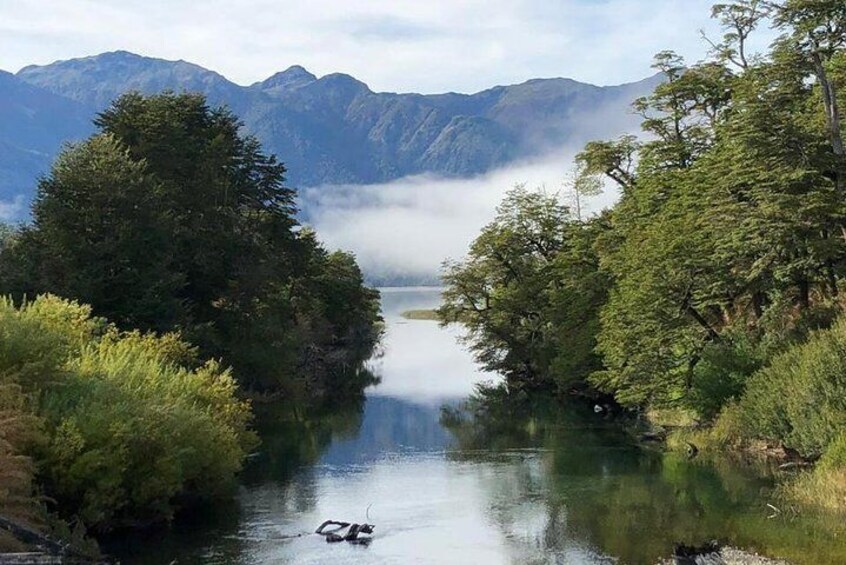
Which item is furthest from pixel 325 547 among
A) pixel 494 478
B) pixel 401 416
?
pixel 401 416

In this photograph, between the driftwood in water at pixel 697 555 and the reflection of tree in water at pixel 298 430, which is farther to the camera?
the reflection of tree in water at pixel 298 430

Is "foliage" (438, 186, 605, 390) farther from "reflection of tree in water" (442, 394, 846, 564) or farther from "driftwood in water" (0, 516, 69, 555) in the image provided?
"driftwood in water" (0, 516, 69, 555)

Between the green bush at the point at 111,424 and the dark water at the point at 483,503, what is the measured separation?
143 cm

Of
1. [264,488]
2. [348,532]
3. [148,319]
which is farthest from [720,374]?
[148,319]

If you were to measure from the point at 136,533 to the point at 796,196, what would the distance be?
99.7 ft

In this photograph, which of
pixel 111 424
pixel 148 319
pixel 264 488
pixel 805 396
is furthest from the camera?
pixel 148 319

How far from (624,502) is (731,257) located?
17.4 meters

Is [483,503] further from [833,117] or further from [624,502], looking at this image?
[833,117]

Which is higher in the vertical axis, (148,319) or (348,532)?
(148,319)

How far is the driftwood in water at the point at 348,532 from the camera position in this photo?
27.8m

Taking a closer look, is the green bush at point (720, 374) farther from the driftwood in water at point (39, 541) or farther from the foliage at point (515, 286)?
the driftwood in water at point (39, 541)

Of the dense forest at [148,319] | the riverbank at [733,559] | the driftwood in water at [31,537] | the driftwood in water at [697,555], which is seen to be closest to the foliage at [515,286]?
the dense forest at [148,319]

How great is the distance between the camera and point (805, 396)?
34.4 meters

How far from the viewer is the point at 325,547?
88.9 feet
